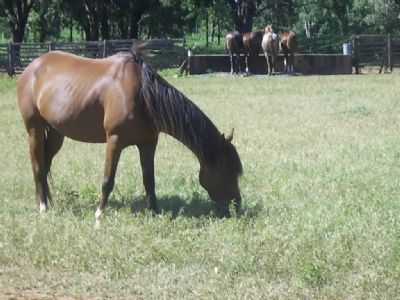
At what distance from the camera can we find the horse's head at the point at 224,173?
6988 millimetres

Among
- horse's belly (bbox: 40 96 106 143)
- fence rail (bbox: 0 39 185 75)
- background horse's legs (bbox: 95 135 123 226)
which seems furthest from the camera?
fence rail (bbox: 0 39 185 75)

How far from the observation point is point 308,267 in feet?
17.3

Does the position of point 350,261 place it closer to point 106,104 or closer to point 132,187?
point 106,104

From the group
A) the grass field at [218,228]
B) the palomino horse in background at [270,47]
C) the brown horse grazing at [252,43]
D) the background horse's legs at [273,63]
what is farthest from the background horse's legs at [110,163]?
the brown horse grazing at [252,43]

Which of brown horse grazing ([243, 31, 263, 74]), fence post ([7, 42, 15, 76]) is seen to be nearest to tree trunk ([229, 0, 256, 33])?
brown horse grazing ([243, 31, 263, 74])

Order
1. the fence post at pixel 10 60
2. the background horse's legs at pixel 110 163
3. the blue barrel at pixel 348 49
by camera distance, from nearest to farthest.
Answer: the background horse's legs at pixel 110 163
the blue barrel at pixel 348 49
the fence post at pixel 10 60

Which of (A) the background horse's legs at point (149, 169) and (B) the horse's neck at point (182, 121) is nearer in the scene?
(B) the horse's neck at point (182, 121)

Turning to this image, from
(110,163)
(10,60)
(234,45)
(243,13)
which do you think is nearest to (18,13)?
(243,13)

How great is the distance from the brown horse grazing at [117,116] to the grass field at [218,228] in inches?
15.2

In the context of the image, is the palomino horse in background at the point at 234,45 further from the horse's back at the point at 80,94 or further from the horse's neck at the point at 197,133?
the horse's neck at the point at 197,133

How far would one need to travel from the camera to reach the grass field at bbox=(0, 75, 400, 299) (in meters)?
5.23

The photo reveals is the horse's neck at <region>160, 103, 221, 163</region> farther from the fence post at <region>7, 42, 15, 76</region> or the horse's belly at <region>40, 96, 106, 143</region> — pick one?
the fence post at <region>7, 42, 15, 76</region>

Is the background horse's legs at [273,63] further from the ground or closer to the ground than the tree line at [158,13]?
closer to the ground

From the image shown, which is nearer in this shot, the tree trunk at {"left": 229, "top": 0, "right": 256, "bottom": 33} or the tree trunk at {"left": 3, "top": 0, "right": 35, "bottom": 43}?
the tree trunk at {"left": 3, "top": 0, "right": 35, "bottom": 43}
